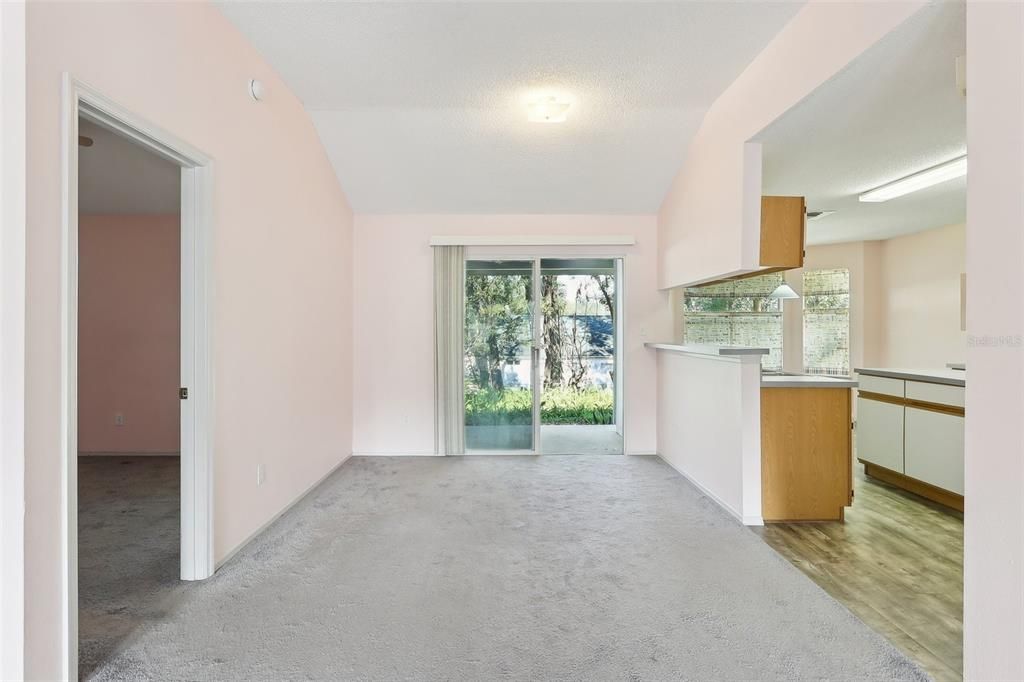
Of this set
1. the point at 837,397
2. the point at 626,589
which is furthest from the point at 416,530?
the point at 837,397

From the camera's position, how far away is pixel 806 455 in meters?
3.02

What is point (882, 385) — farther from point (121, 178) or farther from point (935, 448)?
point (121, 178)

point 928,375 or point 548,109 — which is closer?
point 548,109

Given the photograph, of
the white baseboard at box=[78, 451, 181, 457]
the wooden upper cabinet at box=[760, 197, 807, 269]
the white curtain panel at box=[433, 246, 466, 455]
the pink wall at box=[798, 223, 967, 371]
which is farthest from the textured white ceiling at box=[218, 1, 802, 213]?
the pink wall at box=[798, 223, 967, 371]

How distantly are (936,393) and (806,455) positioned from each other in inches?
43.2

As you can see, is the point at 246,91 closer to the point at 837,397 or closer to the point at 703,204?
Answer: the point at 703,204

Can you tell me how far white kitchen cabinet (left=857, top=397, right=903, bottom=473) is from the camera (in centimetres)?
352

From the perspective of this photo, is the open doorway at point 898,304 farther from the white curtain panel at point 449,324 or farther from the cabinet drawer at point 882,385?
the white curtain panel at point 449,324

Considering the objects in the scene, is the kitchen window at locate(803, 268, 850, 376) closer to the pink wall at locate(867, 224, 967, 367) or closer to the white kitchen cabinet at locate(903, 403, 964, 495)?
the pink wall at locate(867, 224, 967, 367)

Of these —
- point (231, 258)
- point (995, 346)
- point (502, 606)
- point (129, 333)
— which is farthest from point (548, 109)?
point (129, 333)

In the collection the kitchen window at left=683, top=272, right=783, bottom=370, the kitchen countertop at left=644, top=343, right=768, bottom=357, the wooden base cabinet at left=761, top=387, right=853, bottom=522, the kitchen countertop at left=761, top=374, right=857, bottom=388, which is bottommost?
the wooden base cabinet at left=761, top=387, right=853, bottom=522

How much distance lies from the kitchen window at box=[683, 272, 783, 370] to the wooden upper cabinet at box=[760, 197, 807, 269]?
3.30 metres

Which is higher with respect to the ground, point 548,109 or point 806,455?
point 548,109

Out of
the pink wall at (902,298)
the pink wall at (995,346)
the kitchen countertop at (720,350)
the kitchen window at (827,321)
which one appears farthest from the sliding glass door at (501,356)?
the kitchen window at (827,321)
